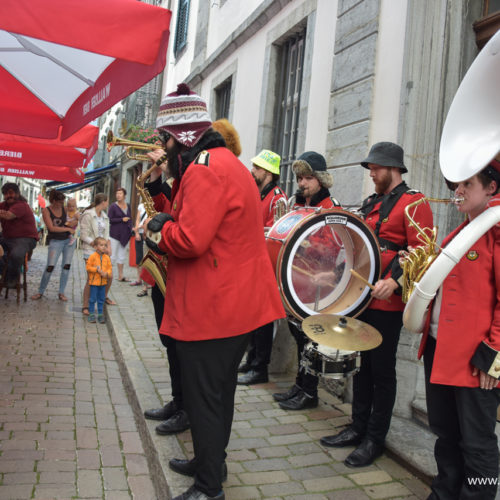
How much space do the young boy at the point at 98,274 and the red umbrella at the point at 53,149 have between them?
3.72 feet

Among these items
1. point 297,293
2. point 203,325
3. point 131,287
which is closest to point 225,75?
point 131,287

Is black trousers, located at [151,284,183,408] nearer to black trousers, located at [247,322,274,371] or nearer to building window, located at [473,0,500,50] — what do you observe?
black trousers, located at [247,322,274,371]

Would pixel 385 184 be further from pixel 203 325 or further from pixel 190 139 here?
pixel 203 325

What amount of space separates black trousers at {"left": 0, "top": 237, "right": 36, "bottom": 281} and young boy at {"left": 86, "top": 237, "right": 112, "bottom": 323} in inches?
48.5

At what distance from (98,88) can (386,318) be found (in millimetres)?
2517

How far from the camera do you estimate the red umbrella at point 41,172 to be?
7.31 m

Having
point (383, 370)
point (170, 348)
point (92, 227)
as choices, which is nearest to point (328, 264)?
point (383, 370)

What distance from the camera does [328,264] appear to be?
3.35 meters

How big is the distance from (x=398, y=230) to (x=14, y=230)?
623 centimetres

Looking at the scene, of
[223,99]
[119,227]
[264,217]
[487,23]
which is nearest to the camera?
[487,23]

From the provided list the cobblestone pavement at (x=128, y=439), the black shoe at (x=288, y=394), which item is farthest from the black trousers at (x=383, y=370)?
the black shoe at (x=288, y=394)

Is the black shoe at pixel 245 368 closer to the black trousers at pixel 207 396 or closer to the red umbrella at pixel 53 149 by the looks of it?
the black trousers at pixel 207 396

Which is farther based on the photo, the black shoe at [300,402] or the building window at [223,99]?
the building window at [223,99]

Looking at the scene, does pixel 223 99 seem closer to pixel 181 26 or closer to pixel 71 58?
pixel 181 26
